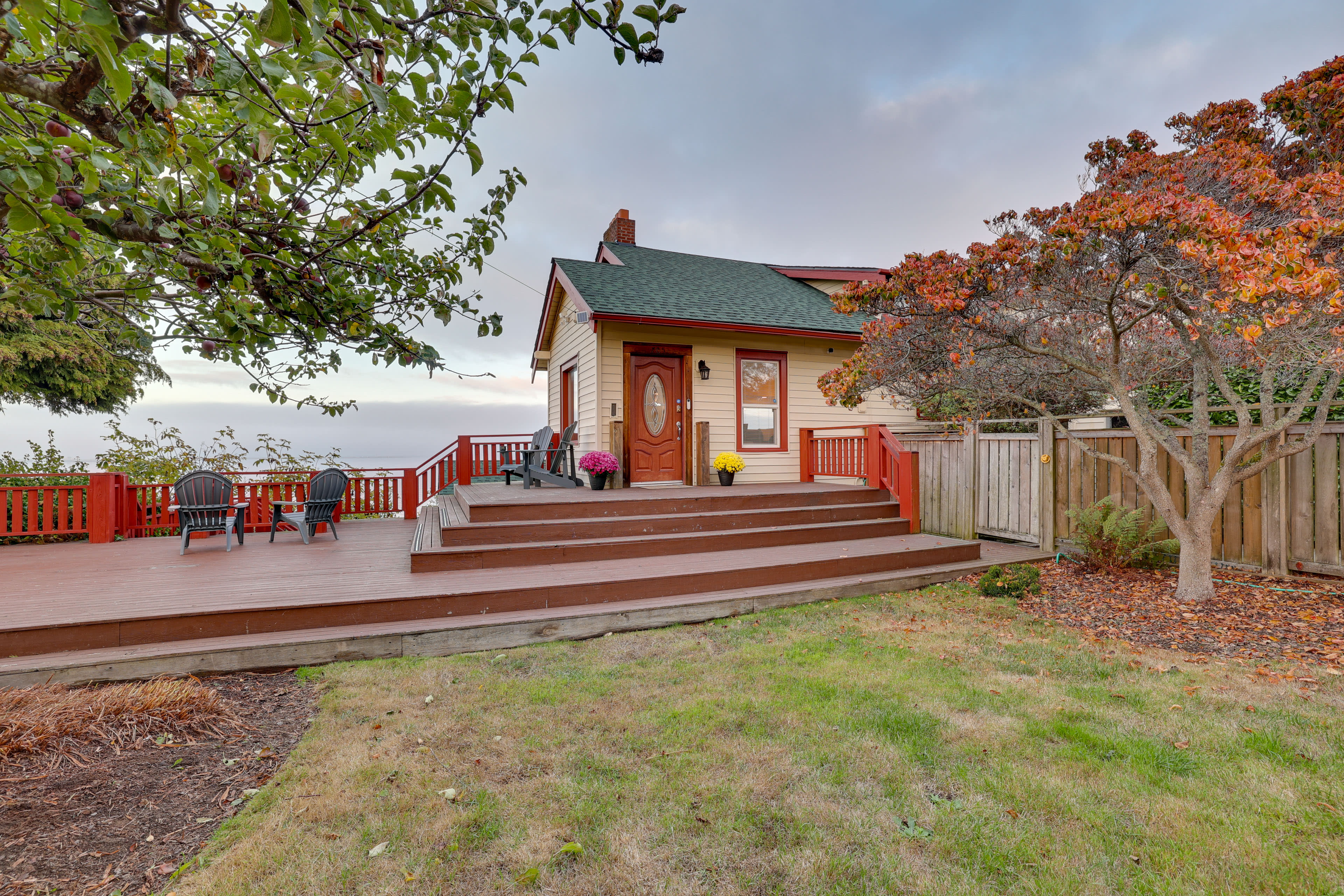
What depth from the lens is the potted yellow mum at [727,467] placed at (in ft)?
30.6

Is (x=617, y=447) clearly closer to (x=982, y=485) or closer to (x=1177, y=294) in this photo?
(x=982, y=485)

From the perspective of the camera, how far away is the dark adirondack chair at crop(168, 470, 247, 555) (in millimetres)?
6684

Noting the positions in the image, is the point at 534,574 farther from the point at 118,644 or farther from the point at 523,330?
the point at 523,330

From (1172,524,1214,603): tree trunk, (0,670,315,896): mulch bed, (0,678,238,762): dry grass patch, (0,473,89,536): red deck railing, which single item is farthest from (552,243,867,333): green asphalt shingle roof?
(0,473,89,536): red deck railing

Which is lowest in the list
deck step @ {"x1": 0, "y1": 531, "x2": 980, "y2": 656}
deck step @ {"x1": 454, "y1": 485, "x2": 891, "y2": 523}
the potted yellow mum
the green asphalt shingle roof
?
deck step @ {"x1": 0, "y1": 531, "x2": 980, "y2": 656}

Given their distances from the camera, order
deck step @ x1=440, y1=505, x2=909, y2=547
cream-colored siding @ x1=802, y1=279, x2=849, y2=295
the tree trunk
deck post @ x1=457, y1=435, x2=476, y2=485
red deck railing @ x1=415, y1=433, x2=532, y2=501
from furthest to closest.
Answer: cream-colored siding @ x1=802, y1=279, x2=849, y2=295
deck post @ x1=457, y1=435, x2=476, y2=485
red deck railing @ x1=415, y1=433, x2=532, y2=501
deck step @ x1=440, y1=505, x2=909, y2=547
the tree trunk

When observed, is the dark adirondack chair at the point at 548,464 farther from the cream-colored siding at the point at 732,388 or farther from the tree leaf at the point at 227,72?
the tree leaf at the point at 227,72

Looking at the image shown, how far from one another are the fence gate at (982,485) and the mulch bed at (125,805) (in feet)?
25.5

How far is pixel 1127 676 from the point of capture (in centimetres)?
359

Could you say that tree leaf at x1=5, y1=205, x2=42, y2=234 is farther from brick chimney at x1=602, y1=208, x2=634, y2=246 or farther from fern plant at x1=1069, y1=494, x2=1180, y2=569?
brick chimney at x1=602, y1=208, x2=634, y2=246

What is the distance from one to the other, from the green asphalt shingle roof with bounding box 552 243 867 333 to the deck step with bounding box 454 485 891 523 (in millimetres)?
2865

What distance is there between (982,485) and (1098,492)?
1.32 metres

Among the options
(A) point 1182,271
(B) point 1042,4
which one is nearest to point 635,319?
(A) point 1182,271

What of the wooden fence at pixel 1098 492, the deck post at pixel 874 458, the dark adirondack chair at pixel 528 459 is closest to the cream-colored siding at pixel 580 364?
the dark adirondack chair at pixel 528 459
